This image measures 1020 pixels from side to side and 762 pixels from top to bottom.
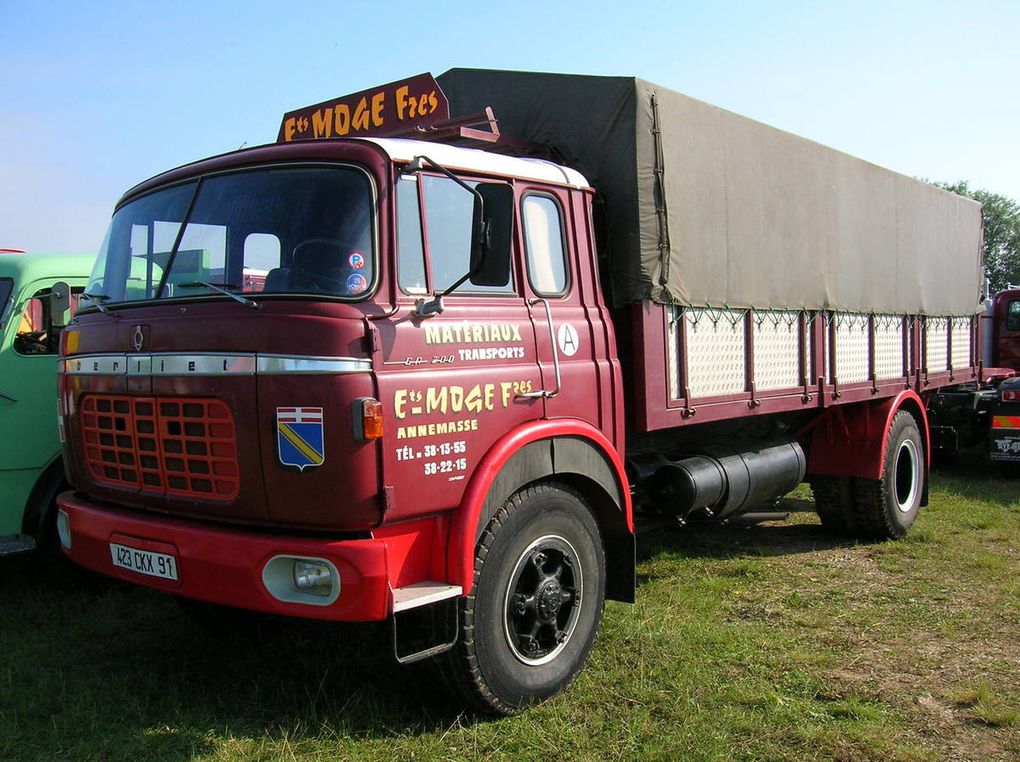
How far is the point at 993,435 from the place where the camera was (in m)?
10.5

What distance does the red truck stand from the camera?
3.35 metres

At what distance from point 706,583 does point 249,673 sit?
306 cm

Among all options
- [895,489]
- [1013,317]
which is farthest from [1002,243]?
[895,489]

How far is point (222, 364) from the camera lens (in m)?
3.43

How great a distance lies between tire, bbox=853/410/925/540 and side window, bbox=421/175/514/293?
4.67 meters

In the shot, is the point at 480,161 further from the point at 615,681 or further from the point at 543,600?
the point at 615,681

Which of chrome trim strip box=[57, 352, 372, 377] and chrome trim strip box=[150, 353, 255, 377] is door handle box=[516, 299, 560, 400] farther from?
chrome trim strip box=[150, 353, 255, 377]

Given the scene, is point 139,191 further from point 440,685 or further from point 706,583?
point 706,583

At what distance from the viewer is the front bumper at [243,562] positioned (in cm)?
325

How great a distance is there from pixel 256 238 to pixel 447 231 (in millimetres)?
798

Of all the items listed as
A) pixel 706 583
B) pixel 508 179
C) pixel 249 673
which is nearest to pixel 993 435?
pixel 706 583

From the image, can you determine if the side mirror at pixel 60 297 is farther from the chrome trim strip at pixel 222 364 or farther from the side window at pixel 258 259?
the side window at pixel 258 259

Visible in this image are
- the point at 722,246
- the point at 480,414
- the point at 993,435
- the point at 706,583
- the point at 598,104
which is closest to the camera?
the point at 480,414

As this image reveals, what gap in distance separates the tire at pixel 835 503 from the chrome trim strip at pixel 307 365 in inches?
210
